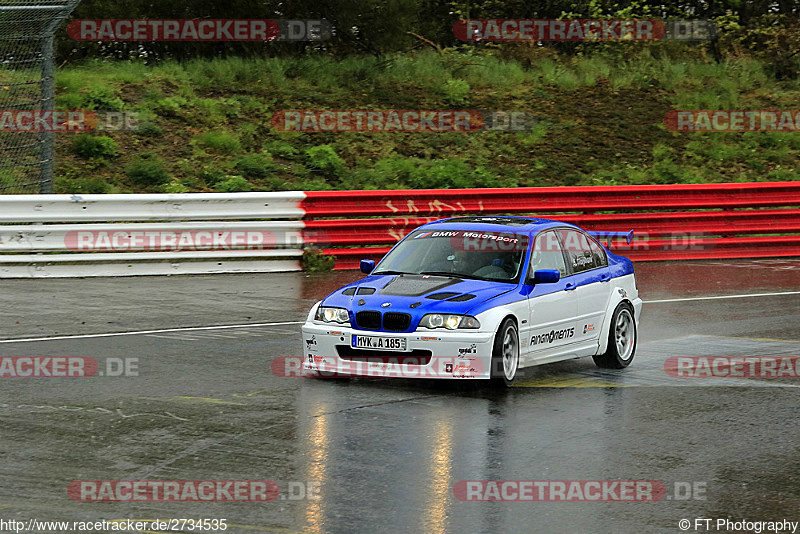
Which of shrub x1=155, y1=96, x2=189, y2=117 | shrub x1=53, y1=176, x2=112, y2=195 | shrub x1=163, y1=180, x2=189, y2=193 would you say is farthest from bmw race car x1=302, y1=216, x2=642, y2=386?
shrub x1=155, y1=96, x2=189, y2=117

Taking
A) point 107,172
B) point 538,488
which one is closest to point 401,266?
point 538,488

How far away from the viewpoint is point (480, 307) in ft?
33.2

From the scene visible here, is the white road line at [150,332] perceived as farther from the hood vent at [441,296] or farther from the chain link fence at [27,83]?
the chain link fence at [27,83]

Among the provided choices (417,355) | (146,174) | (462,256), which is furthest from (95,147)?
(417,355)

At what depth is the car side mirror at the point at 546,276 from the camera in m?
10.7

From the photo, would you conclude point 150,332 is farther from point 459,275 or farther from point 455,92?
point 455,92

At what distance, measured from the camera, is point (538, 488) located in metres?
7.14

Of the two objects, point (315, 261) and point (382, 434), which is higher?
point (315, 261)

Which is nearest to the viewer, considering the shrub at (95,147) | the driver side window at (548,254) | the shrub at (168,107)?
the driver side window at (548,254)

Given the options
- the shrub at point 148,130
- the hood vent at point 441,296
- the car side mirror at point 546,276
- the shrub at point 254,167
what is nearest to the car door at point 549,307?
the car side mirror at point 546,276

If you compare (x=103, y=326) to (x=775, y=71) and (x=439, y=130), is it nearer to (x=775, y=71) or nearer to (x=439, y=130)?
(x=439, y=130)

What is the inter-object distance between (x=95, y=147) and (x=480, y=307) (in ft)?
45.4

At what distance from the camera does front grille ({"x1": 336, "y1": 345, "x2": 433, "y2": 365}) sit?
10062 millimetres

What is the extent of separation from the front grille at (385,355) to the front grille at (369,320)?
0.66 ft
